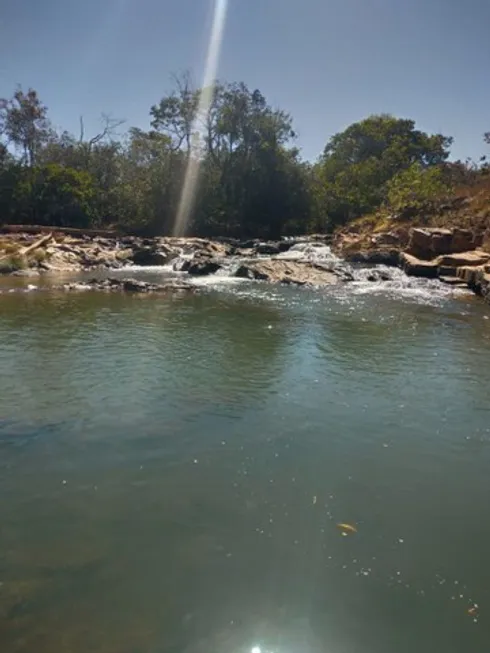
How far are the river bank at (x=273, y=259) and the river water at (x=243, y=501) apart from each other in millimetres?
10459

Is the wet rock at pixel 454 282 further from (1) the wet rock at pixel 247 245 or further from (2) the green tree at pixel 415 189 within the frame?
(1) the wet rock at pixel 247 245

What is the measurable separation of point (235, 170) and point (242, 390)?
39484 mm

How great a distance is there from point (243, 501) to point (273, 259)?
68.4 feet

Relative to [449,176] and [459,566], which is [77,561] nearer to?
[459,566]

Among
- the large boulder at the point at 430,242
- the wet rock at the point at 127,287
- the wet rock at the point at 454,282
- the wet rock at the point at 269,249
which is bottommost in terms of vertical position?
the wet rock at the point at 127,287

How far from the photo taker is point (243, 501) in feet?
15.4

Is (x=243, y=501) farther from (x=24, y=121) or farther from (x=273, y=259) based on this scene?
(x=24, y=121)

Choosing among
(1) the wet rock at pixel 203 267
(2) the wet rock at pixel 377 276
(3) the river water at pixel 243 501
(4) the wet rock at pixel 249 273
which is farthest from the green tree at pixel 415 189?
(3) the river water at pixel 243 501

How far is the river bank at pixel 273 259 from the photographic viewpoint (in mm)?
20281

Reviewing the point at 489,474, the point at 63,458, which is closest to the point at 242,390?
the point at 63,458

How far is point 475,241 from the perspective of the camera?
23.3 meters

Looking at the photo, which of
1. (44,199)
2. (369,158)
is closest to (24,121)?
(44,199)

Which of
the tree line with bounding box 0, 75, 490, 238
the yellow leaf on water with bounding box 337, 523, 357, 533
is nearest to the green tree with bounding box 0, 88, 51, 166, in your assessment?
the tree line with bounding box 0, 75, 490, 238

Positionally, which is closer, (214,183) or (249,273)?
(249,273)
